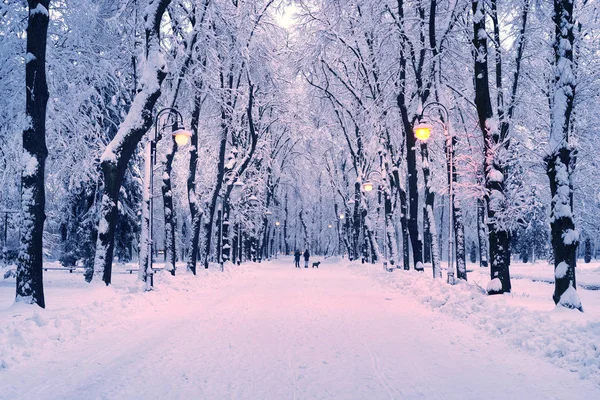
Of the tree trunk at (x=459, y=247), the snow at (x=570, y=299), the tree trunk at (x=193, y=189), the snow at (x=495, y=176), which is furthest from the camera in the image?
the tree trunk at (x=193, y=189)

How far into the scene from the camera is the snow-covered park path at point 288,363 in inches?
233

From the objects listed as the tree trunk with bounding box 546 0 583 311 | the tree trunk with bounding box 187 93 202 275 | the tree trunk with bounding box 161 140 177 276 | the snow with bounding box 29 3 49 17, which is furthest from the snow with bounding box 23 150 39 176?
the tree trunk with bounding box 187 93 202 275

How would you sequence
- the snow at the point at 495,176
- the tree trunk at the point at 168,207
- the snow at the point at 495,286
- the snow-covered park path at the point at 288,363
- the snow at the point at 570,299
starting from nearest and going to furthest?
the snow-covered park path at the point at 288,363, the snow at the point at 570,299, the snow at the point at 495,286, the snow at the point at 495,176, the tree trunk at the point at 168,207

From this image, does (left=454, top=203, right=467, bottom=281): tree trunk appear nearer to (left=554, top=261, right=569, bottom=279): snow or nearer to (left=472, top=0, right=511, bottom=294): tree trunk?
(left=472, top=0, right=511, bottom=294): tree trunk

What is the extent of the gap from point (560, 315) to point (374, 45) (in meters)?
20.2

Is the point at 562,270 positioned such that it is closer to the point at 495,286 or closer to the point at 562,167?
the point at 562,167

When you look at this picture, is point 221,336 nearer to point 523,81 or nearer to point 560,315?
point 560,315

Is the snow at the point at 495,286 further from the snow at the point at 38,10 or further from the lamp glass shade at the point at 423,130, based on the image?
the snow at the point at 38,10

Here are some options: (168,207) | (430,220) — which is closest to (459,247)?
(430,220)

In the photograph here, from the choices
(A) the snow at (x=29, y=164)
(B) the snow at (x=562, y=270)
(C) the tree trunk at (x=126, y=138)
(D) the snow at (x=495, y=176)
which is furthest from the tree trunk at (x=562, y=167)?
(A) the snow at (x=29, y=164)

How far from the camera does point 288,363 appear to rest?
7250mm

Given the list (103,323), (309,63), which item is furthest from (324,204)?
(103,323)

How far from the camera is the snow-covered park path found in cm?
593

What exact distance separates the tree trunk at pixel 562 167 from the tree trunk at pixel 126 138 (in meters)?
10.8
